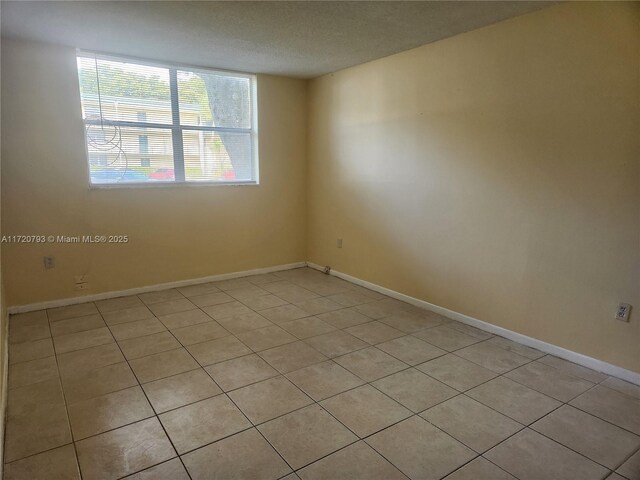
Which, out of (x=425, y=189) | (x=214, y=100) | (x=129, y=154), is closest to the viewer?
(x=425, y=189)

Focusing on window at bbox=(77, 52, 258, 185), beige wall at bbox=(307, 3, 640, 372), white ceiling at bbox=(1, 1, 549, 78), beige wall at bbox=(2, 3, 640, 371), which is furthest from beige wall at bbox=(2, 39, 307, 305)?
beige wall at bbox=(307, 3, 640, 372)

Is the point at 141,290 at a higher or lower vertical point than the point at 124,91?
lower

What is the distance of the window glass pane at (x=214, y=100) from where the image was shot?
156 inches

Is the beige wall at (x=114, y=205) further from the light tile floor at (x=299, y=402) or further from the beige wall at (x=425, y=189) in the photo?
the light tile floor at (x=299, y=402)

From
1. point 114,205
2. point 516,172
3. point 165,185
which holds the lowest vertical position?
point 114,205

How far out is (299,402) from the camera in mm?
2129

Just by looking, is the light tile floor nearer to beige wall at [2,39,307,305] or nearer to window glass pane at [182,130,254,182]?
beige wall at [2,39,307,305]

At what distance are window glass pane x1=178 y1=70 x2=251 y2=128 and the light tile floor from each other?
2.07 metres

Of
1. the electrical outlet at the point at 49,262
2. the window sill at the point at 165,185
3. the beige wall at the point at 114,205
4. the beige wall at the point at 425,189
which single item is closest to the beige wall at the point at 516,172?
the beige wall at the point at 425,189

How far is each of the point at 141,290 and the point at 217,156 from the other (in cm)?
160

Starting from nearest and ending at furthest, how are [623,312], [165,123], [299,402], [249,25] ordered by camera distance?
1. [299,402]
2. [623,312]
3. [249,25]
4. [165,123]

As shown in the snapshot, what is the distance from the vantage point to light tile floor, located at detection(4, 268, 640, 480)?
1.70 m

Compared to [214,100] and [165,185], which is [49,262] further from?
[214,100]

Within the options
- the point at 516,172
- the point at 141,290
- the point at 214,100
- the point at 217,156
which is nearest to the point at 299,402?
the point at 516,172
